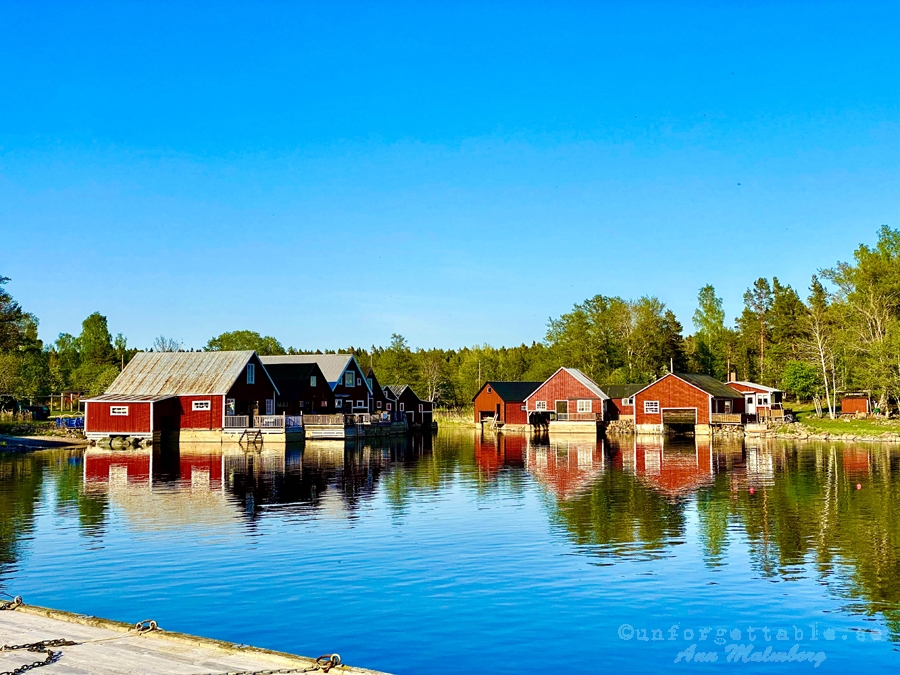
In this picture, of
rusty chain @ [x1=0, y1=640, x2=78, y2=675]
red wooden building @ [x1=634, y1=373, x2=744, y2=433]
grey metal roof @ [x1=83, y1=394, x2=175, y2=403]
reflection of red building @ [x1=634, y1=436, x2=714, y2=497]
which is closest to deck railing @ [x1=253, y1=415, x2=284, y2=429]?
grey metal roof @ [x1=83, y1=394, x2=175, y2=403]

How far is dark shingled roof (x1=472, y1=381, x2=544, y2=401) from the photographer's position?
326 ft

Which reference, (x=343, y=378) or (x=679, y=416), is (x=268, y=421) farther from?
(x=679, y=416)

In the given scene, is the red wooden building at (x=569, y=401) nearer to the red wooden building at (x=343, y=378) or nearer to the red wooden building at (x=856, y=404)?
the red wooden building at (x=343, y=378)

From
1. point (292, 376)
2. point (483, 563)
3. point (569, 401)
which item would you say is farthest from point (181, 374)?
point (483, 563)

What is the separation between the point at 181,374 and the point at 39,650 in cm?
6254

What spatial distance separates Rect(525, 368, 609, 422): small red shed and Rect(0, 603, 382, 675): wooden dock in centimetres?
7907

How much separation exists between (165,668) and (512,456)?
48758 millimetres

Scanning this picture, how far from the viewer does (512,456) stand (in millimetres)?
58656

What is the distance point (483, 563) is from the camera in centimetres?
2056

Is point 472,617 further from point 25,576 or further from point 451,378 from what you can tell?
point 451,378

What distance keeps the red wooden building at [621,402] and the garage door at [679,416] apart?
468 cm

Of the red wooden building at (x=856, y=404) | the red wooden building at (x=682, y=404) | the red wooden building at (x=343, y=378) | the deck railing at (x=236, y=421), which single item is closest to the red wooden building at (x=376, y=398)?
the red wooden building at (x=343, y=378)

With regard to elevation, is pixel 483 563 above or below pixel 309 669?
below

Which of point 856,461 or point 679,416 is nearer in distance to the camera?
point 856,461
